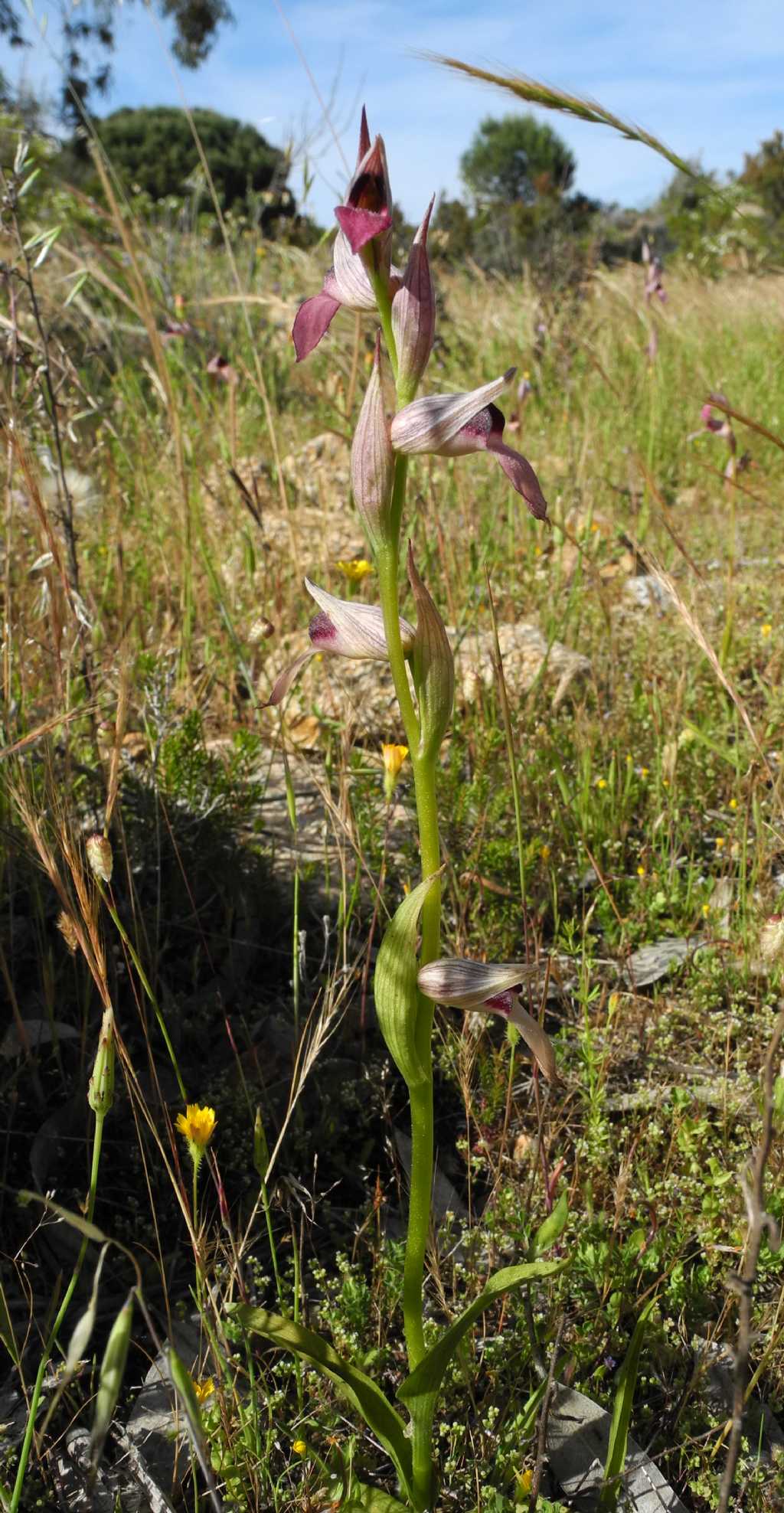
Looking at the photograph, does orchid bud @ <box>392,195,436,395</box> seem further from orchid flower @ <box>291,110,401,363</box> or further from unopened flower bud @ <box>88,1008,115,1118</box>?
unopened flower bud @ <box>88,1008,115,1118</box>

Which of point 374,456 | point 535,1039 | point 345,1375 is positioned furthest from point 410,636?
point 345,1375

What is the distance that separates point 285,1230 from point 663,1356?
21.8 inches

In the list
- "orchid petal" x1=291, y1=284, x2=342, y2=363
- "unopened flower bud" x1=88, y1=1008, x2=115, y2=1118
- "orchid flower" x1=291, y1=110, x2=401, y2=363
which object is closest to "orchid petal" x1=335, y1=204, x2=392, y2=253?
"orchid flower" x1=291, y1=110, x2=401, y2=363

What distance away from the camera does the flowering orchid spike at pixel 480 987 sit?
3.09 ft

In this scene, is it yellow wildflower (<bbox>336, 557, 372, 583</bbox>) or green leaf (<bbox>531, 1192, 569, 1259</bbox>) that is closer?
green leaf (<bbox>531, 1192, 569, 1259</bbox>)

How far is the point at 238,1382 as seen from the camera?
132 centimetres

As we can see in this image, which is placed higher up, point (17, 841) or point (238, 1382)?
point (17, 841)

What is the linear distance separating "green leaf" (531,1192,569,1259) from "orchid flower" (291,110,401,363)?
0.94m

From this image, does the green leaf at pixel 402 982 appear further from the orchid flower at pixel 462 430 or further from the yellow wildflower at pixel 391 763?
the yellow wildflower at pixel 391 763

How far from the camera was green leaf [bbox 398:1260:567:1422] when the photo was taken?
98 centimetres

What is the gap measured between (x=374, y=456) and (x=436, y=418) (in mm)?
67

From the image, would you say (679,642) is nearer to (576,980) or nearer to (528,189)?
(576,980)

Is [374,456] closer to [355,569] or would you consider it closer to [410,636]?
[410,636]

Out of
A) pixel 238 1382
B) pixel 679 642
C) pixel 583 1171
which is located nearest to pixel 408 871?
pixel 583 1171
